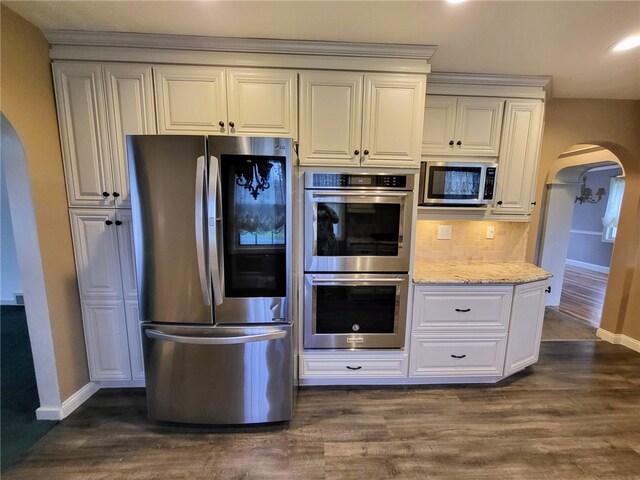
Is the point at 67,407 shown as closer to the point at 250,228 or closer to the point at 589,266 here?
the point at 250,228

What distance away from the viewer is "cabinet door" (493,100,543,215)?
2342 mm

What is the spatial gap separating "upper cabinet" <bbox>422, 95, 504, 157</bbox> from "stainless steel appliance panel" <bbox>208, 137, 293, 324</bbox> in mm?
1365

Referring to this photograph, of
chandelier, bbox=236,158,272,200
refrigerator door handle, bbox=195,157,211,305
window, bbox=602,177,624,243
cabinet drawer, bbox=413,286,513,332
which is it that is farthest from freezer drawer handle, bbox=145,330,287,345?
window, bbox=602,177,624,243

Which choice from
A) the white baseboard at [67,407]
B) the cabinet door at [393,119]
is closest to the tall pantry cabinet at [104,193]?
the white baseboard at [67,407]

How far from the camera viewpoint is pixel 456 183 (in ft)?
7.58

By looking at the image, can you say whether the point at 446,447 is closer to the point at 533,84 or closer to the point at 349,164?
the point at 349,164

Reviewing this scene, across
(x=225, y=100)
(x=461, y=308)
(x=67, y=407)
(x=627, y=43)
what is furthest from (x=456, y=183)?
(x=67, y=407)

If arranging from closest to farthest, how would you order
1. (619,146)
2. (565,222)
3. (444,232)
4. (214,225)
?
(214,225)
(444,232)
(619,146)
(565,222)

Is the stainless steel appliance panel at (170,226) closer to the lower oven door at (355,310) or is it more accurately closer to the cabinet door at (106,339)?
the cabinet door at (106,339)

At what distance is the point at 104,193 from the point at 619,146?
15.2 feet

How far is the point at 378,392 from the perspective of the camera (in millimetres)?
2287

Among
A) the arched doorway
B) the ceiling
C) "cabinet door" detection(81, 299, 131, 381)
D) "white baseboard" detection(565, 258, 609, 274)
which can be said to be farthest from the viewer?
"white baseboard" detection(565, 258, 609, 274)

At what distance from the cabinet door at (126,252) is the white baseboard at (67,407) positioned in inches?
30.1

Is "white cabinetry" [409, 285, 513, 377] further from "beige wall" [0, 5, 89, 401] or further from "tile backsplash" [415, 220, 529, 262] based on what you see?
"beige wall" [0, 5, 89, 401]
